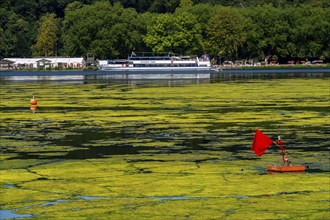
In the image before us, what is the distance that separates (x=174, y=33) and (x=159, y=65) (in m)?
7.00

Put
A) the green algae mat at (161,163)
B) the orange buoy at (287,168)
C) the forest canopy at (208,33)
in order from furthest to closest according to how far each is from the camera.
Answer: the forest canopy at (208,33) → the orange buoy at (287,168) → the green algae mat at (161,163)

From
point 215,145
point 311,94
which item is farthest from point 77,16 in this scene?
point 215,145

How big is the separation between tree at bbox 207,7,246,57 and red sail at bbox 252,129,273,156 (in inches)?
5800

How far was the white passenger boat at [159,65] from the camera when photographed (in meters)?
181

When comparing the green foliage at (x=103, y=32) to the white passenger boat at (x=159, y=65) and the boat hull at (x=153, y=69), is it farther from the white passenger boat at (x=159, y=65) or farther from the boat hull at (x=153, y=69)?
the boat hull at (x=153, y=69)

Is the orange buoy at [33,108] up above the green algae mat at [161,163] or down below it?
below

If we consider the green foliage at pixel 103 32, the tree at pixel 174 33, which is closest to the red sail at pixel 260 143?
the tree at pixel 174 33

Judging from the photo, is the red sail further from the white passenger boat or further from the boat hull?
the boat hull

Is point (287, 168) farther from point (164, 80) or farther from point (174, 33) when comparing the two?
point (174, 33)

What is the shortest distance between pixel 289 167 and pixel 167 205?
267 inches

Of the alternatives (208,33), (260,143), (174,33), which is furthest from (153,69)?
(260,143)

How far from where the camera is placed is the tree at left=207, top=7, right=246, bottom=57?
180 m

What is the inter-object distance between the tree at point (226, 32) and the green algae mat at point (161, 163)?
4768 inches

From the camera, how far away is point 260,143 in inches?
1284
